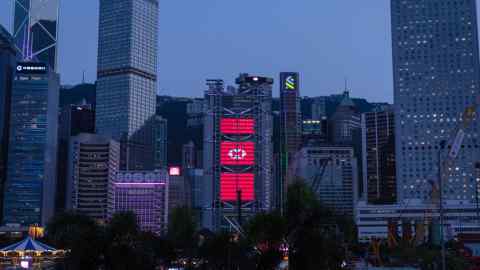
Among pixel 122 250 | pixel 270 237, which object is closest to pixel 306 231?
pixel 270 237

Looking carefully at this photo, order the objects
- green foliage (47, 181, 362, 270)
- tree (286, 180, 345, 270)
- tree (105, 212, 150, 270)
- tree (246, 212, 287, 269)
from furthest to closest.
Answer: tree (246, 212, 287, 269), tree (286, 180, 345, 270), green foliage (47, 181, 362, 270), tree (105, 212, 150, 270)

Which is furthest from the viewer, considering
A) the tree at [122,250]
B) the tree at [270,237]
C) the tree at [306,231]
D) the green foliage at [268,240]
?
the tree at [270,237]

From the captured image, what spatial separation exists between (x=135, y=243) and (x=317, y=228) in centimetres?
1395

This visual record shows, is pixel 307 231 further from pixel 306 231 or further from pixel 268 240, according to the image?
pixel 268 240

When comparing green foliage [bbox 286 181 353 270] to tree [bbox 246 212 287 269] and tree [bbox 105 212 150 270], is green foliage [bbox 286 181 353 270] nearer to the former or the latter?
tree [bbox 246 212 287 269]

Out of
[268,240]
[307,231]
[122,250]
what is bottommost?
[268,240]

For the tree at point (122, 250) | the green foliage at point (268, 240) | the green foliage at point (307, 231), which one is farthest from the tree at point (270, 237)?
the tree at point (122, 250)

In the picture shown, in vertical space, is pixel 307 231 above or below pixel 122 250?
above

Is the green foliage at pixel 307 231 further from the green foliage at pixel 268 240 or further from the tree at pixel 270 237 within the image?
the tree at pixel 270 237

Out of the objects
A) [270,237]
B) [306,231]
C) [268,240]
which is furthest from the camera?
[268,240]

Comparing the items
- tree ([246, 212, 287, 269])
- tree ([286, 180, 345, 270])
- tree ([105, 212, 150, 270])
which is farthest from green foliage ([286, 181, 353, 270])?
tree ([105, 212, 150, 270])

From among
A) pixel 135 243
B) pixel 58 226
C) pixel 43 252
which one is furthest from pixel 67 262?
pixel 58 226

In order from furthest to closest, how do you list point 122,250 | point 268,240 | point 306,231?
point 268,240
point 306,231
point 122,250

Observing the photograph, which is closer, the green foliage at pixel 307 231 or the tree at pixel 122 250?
the tree at pixel 122 250
